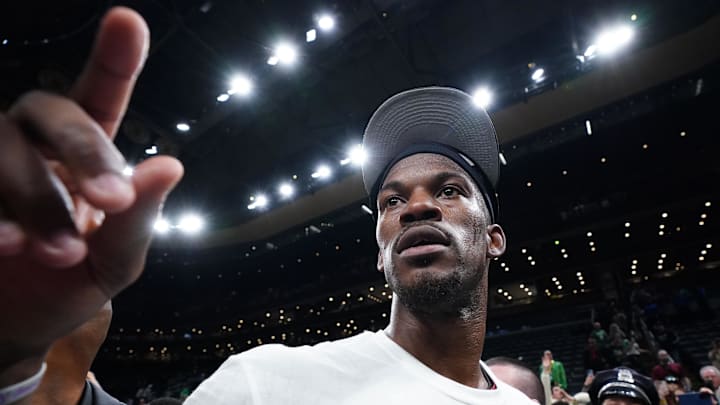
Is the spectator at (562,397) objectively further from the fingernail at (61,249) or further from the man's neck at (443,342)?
the fingernail at (61,249)

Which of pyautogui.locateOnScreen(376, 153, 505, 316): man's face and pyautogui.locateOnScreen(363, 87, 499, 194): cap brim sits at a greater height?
pyautogui.locateOnScreen(363, 87, 499, 194): cap brim

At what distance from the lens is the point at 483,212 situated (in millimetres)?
1385

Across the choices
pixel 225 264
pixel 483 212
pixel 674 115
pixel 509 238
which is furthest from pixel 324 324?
pixel 483 212

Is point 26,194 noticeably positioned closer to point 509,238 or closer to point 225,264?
point 509,238

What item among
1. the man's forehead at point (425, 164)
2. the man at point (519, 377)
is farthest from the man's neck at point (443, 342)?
the man at point (519, 377)

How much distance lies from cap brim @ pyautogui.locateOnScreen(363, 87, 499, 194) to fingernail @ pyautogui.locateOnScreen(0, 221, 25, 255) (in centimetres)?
115

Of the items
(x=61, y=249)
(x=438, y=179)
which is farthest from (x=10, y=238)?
(x=438, y=179)

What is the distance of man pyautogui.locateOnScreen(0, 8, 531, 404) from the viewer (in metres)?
0.39

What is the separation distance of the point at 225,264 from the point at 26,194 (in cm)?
2079

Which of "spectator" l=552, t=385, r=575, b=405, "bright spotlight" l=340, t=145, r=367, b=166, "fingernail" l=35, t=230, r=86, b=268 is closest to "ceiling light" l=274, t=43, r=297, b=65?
"bright spotlight" l=340, t=145, r=367, b=166

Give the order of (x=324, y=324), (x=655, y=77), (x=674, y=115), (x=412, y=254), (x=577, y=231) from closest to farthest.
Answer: (x=412, y=254) → (x=655, y=77) → (x=674, y=115) → (x=577, y=231) → (x=324, y=324)

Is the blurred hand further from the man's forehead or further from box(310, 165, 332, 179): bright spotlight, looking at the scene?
box(310, 165, 332, 179): bright spotlight

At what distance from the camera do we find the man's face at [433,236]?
45.2 inches

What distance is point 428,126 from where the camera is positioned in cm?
148
